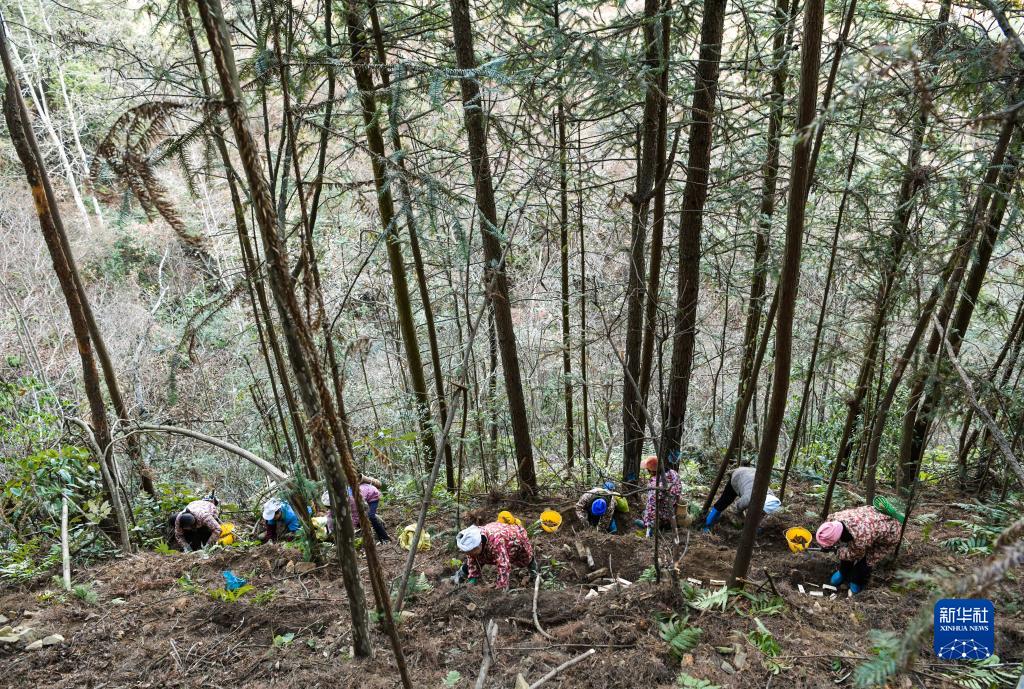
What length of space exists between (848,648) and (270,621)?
3.39 metres

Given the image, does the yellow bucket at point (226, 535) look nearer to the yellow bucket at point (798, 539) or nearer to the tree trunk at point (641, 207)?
the tree trunk at point (641, 207)

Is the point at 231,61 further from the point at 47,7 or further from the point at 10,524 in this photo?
the point at 47,7

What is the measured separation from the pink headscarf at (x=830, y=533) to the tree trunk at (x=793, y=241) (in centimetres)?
139

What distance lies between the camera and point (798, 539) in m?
5.00

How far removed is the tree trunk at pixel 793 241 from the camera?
254cm

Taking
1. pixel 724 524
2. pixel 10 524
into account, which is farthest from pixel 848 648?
pixel 10 524

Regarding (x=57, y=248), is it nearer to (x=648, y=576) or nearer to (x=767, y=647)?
(x=648, y=576)

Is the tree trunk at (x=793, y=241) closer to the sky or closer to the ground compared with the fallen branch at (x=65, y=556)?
closer to the sky

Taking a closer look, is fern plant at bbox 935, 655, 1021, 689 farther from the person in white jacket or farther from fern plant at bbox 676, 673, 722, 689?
the person in white jacket

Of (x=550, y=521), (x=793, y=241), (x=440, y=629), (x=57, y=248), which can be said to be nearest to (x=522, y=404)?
(x=550, y=521)

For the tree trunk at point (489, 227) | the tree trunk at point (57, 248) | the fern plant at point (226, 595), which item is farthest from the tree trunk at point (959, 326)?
the tree trunk at point (57, 248)

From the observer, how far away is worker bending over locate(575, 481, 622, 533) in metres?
5.38

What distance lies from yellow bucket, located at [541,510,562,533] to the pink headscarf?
2147 millimetres

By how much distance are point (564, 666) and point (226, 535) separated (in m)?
3.96
